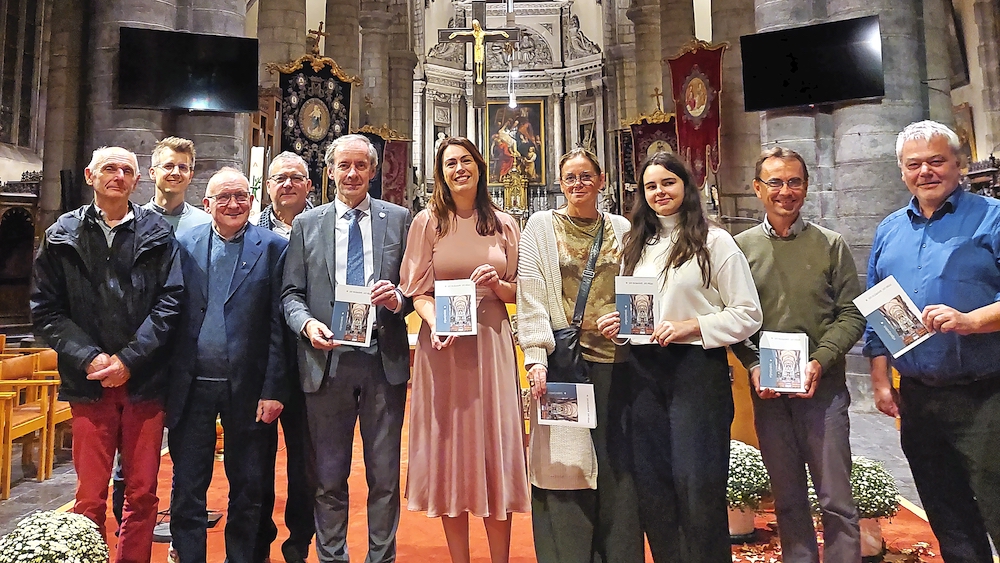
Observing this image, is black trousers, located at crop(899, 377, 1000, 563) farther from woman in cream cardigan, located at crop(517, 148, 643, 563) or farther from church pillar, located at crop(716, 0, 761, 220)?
church pillar, located at crop(716, 0, 761, 220)

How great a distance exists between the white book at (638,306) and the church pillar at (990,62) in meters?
13.5

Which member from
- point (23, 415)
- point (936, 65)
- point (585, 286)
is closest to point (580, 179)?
point (585, 286)

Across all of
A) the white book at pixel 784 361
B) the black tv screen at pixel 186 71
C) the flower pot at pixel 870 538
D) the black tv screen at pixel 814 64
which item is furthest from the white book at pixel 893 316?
the black tv screen at pixel 186 71

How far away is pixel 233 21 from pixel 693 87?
23.5ft

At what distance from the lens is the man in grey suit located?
296 cm

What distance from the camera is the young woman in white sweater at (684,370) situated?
253 centimetres

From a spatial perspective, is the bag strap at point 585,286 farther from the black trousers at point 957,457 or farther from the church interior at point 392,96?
the church interior at point 392,96

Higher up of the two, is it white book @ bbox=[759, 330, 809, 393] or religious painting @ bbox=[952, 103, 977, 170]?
religious painting @ bbox=[952, 103, 977, 170]

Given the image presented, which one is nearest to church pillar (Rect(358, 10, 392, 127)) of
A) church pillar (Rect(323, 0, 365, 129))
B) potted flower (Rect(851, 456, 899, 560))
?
church pillar (Rect(323, 0, 365, 129))

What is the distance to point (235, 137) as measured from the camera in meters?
7.05

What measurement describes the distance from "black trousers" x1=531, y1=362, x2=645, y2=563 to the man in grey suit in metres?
0.78

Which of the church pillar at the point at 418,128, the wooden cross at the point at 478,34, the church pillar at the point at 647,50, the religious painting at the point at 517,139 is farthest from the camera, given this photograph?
the religious painting at the point at 517,139

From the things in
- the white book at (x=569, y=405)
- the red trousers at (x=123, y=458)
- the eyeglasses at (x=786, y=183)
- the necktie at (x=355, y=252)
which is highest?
the eyeglasses at (x=786, y=183)

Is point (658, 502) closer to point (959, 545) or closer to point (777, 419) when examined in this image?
point (777, 419)
